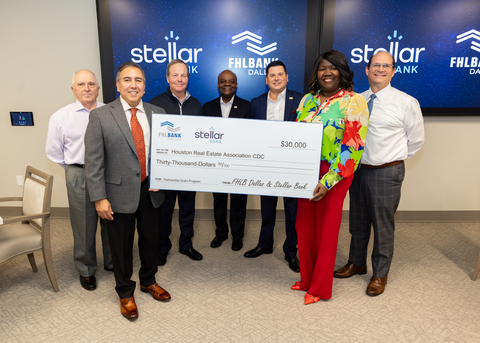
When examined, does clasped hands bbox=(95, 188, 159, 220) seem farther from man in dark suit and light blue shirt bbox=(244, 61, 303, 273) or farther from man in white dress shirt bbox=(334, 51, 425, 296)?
man in white dress shirt bbox=(334, 51, 425, 296)

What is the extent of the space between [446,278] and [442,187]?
5.42ft

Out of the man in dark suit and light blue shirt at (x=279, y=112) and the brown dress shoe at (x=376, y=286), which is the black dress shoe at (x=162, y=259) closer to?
the man in dark suit and light blue shirt at (x=279, y=112)

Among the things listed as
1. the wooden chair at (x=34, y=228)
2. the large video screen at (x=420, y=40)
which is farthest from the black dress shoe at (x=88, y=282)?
the large video screen at (x=420, y=40)

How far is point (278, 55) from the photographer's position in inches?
138

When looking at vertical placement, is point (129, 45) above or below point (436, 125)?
above

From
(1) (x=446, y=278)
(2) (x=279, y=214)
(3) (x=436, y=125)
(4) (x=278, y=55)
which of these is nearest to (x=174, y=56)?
(4) (x=278, y=55)

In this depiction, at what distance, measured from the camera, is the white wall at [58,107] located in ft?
11.3

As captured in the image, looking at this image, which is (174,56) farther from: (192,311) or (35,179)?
(192,311)

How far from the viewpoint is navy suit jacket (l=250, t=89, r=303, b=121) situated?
105 inches

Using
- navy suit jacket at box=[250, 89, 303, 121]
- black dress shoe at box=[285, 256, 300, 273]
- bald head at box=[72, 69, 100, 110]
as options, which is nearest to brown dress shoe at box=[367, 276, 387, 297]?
black dress shoe at box=[285, 256, 300, 273]

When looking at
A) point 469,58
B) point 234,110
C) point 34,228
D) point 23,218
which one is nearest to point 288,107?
point 234,110

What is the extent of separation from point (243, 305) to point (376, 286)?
41.3 inches

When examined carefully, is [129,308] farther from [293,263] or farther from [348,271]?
[348,271]

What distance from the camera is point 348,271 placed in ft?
8.64
